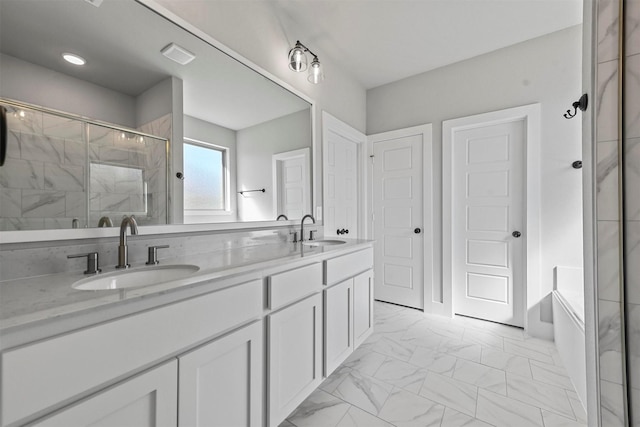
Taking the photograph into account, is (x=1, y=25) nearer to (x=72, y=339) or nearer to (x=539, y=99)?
(x=72, y=339)

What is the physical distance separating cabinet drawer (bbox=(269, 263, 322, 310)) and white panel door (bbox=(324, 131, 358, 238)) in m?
1.12

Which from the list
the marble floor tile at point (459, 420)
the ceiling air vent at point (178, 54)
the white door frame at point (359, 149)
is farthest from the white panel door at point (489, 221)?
the ceiling air vent at point (178, 54)

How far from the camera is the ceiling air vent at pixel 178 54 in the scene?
51.9 inches

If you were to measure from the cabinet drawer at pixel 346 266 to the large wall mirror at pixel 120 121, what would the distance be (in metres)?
0.64

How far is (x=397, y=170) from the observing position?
3072 mm

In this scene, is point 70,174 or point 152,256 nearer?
point 70,174

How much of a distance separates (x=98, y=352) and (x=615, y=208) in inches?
59.0

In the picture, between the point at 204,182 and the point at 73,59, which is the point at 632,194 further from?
the point at 73,59

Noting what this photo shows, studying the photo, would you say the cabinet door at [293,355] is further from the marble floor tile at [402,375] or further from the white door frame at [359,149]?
the white door frame at [359,149]

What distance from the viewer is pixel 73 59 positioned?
40.4 inches

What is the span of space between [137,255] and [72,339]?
0.64 metres

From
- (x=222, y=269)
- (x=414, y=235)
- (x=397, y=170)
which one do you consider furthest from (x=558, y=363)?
(x=222, y=269)

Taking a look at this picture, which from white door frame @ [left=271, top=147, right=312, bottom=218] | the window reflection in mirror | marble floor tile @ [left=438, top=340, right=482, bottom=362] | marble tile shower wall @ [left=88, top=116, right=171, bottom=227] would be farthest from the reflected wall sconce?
marble floor tile @ [left=438, top=340, right=482, bottom=362]

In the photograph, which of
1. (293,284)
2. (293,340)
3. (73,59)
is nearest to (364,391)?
(293,340)
